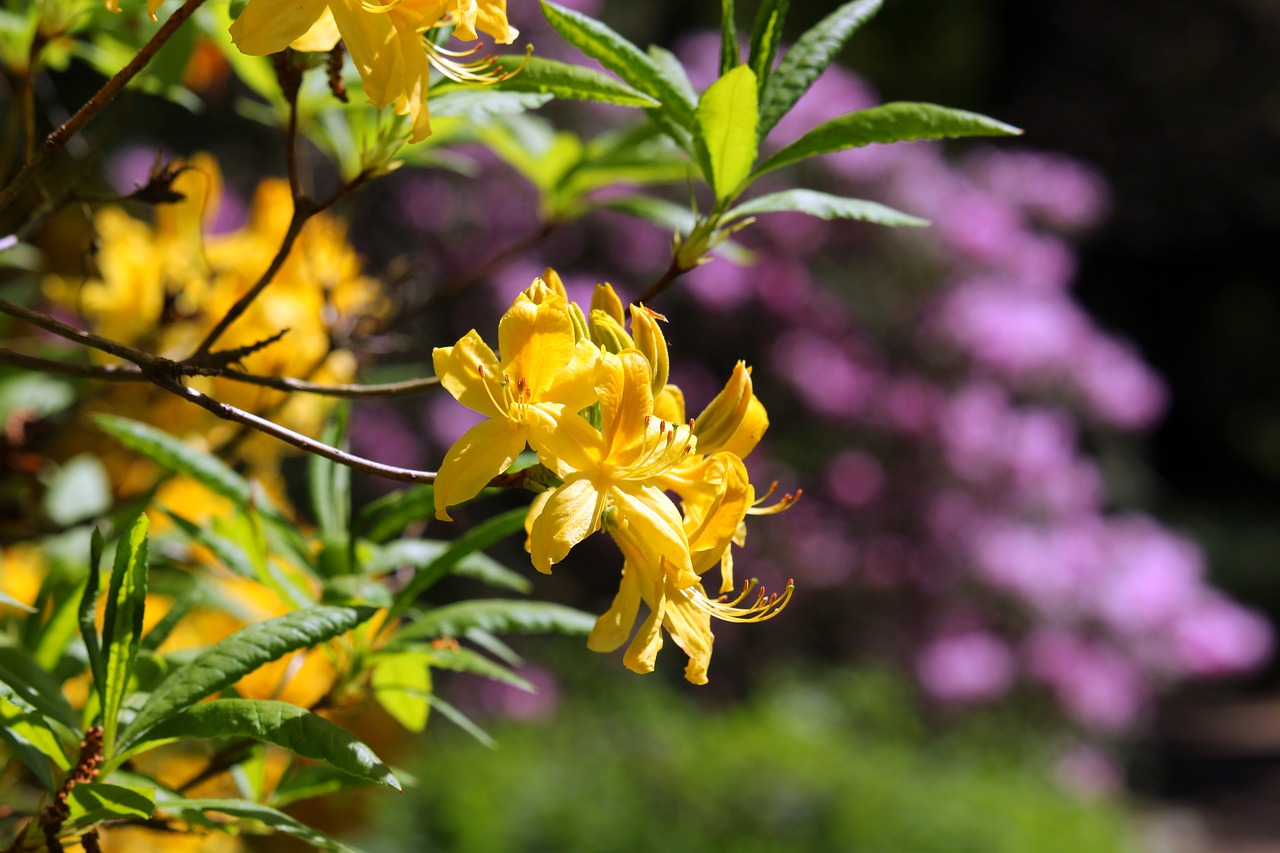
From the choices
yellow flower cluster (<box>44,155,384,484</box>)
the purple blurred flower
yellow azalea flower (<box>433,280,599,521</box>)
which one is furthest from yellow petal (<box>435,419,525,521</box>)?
the purple blurred flower

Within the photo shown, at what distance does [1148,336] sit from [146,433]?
11.1 m

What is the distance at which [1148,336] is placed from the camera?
35.2ft

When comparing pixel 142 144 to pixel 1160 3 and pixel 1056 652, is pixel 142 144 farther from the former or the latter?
pixel 1160 3

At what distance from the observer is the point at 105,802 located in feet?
1.68

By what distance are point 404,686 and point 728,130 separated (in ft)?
1.19

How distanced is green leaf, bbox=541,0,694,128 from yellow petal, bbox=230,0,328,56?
0.46ft

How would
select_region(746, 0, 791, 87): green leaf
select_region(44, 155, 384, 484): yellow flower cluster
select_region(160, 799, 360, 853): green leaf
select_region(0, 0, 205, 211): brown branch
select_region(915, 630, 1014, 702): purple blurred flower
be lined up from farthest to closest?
select_region(915, 630, 1014, 702): purple blurred flower
select_region(44, 155, 384, 484): yellow flower cluster
select_region(746, 0, 791, 87): green leaf
select_region(160, 799, 360, 853): green leaf
select_region(0, 0, 205, 211): brown branch

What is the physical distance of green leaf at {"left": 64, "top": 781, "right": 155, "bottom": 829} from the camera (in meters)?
0.50

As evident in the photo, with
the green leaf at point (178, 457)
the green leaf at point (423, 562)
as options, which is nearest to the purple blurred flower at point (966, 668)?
the green leaf at point (423, 562)

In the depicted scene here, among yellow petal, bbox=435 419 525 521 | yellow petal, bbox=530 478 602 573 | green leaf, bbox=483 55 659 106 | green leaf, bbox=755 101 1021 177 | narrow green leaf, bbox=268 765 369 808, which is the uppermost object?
green leaf, bbox=483 55 659 106

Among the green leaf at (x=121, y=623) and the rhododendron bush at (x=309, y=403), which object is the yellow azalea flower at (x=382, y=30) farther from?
the green leaf at (x=121, y=623)

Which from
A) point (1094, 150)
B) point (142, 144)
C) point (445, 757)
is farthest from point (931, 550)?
point (1094, 150)

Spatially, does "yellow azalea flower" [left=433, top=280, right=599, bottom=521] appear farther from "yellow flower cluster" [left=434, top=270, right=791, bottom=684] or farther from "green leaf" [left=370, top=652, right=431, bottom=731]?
"green leaf" [left=370, top=652, right=431, bottom=731]

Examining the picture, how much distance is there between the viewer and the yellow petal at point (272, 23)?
468 mm
